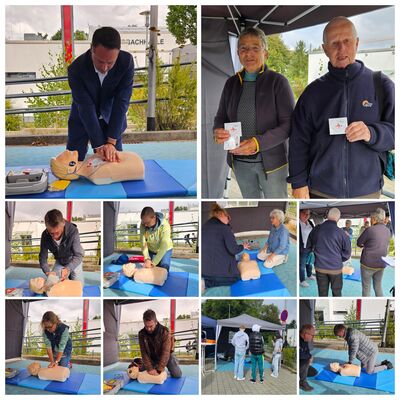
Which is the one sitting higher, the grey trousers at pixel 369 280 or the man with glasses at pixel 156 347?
the grey trousers at pixel 369 280

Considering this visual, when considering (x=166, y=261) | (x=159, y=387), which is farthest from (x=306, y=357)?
→ (x=166, y=261)

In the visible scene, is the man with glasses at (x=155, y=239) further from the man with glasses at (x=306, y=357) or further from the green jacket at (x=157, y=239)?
the man with glasses at (x=306, y=357)

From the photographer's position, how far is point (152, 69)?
10.9ft

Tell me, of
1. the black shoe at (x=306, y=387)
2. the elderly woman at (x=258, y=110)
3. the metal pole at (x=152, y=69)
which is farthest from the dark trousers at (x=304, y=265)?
the metal pole at (x=152, y=69)

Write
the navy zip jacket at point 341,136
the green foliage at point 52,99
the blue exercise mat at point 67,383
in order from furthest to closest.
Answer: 1. the blue exercise mat at point 67,383
2. the green foliage at point 52,99
3. the navy zip jacket at point 341,136

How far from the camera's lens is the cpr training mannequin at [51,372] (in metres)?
3.51

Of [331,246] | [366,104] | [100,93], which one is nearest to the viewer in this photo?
[366,104]

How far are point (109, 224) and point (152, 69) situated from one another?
3.00 feet

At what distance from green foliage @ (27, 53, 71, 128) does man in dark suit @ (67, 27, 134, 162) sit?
0.05 m

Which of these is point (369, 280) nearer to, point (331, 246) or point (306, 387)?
point (331, 246)

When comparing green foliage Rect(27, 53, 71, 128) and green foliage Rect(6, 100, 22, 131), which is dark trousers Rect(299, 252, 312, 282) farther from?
green foliage Rect(6, 100, 22, 131)

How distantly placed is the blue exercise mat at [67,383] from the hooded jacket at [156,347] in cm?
32

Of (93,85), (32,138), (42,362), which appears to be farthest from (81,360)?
(93,85)

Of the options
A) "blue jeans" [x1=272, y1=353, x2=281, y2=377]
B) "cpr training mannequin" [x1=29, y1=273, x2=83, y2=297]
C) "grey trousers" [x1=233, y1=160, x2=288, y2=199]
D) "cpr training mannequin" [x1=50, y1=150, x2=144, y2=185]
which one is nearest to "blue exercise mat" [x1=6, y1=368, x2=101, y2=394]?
"cpr training mannequin" [x1=29, y1=273, x2=83, y2=297]
